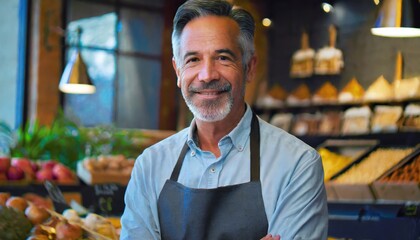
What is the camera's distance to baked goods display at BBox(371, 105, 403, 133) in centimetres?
803

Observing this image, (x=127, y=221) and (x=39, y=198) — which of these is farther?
(x=39, y=198)

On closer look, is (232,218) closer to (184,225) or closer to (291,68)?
(184,225)

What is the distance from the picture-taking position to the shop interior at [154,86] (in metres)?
5.68

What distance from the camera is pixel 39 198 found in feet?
13.5

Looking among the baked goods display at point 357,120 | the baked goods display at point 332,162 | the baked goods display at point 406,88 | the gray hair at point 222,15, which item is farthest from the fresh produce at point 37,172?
the baked goods display at point 357,120

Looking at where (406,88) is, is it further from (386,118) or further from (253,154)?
(253,154)

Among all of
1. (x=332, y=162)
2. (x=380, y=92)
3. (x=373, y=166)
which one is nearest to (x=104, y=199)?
(x=373, y=166)

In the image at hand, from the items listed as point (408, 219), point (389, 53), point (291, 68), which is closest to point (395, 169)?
point (408, 219)

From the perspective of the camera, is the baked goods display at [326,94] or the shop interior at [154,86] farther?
the baked goods display at [326,94]

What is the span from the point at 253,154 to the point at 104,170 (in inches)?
133

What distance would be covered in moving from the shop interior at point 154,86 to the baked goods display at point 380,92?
0.02 metres

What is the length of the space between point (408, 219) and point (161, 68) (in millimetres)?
7744

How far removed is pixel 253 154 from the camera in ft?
6.92

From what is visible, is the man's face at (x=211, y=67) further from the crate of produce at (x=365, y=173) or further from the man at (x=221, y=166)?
the crate of produce at (x=365, y=173)
